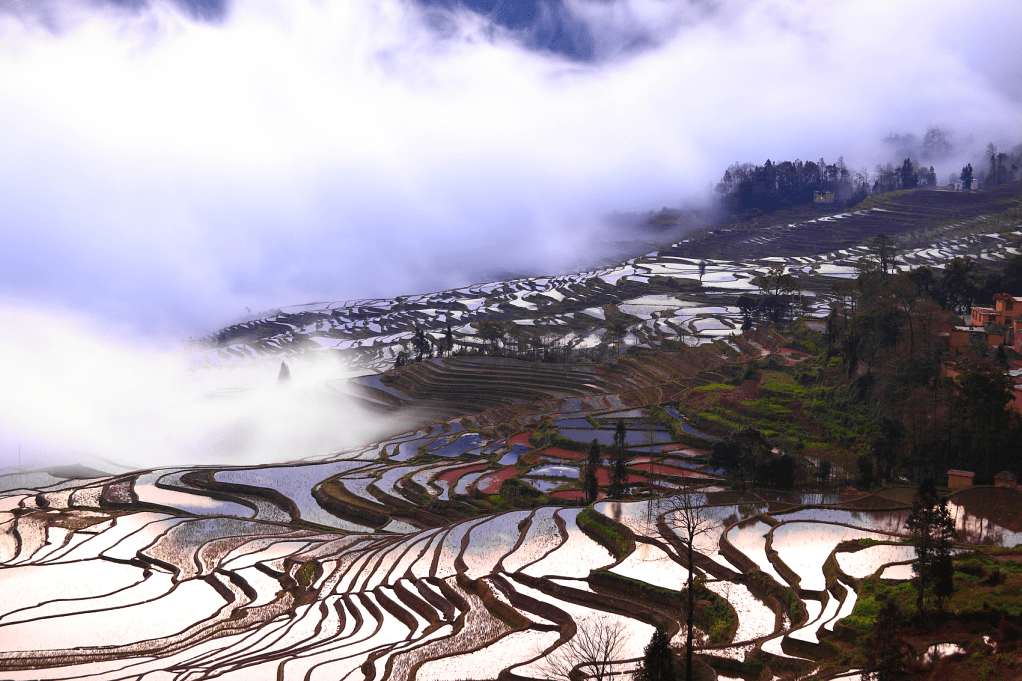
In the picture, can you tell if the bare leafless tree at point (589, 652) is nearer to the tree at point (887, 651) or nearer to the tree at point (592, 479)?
the tree at point (887, 651)

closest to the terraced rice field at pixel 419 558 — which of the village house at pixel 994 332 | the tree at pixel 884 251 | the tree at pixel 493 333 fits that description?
the village house at pixel 994 332

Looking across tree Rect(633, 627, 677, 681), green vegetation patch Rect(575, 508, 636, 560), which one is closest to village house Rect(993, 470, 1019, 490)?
green vegetation patch Rect(575, 508, 636, 560)

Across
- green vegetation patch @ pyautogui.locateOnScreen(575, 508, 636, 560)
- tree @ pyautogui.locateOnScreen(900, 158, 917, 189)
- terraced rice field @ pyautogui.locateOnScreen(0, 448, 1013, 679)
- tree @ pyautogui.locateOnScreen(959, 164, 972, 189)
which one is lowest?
terraced rice field @ pyautogui.locateOnScreen(0, 448, 1013, 679)

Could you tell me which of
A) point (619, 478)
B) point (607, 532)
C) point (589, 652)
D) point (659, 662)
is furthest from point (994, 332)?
point (659, 662)

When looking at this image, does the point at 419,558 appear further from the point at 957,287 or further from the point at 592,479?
the point at 957,287

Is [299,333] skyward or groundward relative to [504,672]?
skyward

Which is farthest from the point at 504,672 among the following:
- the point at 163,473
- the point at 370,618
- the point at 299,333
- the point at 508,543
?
the point at 299,333

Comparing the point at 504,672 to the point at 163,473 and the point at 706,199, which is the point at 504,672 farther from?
the point at 706,199

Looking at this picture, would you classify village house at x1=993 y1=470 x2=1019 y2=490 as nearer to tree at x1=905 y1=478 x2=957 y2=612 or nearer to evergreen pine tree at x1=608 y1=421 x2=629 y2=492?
tree at x1=905 y1=478 x2=957 y2=612
